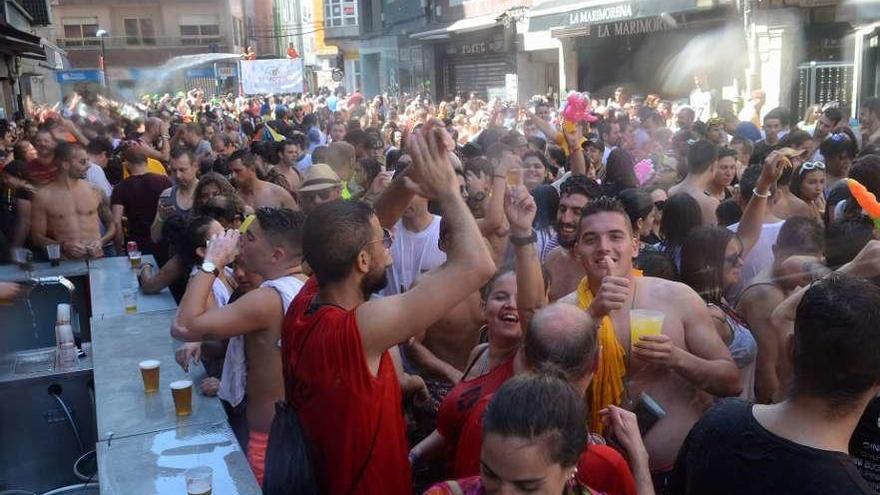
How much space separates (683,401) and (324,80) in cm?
5370

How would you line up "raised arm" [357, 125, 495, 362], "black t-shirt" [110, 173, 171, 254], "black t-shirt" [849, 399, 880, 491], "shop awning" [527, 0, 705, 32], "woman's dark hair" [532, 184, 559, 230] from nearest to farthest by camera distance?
"black t-shirt" [849, 399, 880, 491] → "raised arm" [357, 125, 495, 362] → "woman's dark hair" [532, 184, 559, 230] → "black t-shirt" [110, 173, 171, 254] → "shop awning" [527, 0, 705, 32]

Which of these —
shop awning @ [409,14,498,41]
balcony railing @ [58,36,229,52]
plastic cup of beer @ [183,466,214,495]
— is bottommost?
plastic cup of beer @ [183,466,214,495]

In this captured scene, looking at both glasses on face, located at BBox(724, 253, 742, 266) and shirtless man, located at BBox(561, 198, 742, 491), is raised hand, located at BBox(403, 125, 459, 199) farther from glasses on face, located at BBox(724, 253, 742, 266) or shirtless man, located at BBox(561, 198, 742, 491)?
glasses on face, located at BBox(724, 253, 742, 266)

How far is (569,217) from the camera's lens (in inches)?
188

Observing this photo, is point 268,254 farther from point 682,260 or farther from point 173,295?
point 173,295

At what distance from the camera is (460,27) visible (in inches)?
1067

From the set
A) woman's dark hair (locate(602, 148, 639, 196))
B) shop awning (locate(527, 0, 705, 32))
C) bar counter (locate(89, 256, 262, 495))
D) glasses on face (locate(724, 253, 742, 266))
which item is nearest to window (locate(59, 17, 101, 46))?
shop awning (locate(527, 0, 705, 32))

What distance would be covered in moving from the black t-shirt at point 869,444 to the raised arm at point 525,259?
1.15 m

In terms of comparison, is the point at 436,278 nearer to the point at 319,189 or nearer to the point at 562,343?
the point at 562,343

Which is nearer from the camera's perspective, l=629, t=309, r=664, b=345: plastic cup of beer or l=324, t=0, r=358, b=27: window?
l=629, t=309, r=664, b=345: plastic cup of beer

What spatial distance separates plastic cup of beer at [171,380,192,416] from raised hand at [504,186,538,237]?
1611 mm

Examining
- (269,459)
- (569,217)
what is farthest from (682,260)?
(269,459)

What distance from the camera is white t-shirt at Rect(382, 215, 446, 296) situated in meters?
4.84

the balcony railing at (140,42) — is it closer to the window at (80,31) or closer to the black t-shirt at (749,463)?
the window at (80,31)
